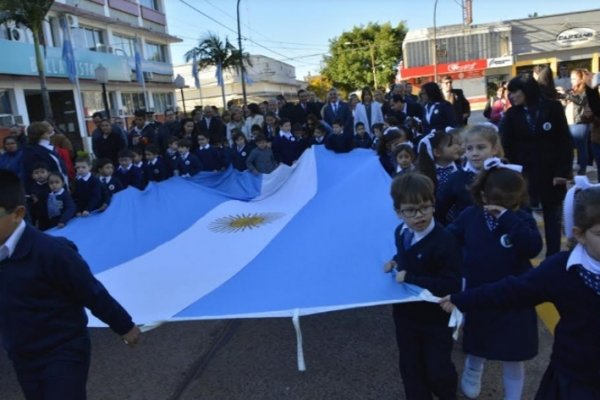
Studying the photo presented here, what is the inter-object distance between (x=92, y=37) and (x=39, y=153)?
987 inches

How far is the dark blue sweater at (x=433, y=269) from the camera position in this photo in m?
2.53

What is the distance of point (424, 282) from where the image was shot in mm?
2527

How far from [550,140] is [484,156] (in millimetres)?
1581

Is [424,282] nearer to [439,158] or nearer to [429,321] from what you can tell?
[429,321]

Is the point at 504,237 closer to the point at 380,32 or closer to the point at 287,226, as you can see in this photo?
the point at 287,226

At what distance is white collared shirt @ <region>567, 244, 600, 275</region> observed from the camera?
1699mm

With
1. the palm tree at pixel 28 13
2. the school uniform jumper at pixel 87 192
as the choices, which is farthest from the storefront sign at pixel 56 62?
the school uniform jumper at pixel 87 192

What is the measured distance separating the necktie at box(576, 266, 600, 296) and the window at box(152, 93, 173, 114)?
35.0 meters

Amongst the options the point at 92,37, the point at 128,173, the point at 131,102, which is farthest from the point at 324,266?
the point at 131,102

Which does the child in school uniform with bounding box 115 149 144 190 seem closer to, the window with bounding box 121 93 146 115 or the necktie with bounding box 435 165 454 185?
the necktie with bounding box 435 165 454 185

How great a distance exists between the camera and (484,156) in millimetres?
3240

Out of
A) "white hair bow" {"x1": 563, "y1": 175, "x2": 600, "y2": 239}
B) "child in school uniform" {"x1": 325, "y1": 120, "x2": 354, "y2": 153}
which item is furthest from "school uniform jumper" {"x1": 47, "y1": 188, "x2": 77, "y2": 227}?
"white hair bow" {"x1": 563, "y1": 175, "x2": 600, "y2": 239}

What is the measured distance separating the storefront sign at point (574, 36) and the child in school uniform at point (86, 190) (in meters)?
52.6

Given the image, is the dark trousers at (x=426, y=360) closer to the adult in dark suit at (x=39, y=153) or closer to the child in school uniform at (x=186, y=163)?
the adult in dark suit at (x=39, y=153)
